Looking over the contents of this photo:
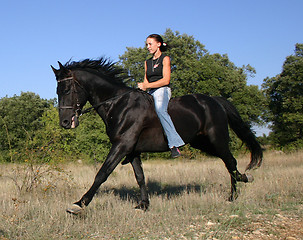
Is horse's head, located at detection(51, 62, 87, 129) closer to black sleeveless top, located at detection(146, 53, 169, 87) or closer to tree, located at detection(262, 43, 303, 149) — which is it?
black sleeveless top, located at detection(146, 53, 169, 87)

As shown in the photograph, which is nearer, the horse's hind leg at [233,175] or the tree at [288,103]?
the horse's hind leg at [233,175]

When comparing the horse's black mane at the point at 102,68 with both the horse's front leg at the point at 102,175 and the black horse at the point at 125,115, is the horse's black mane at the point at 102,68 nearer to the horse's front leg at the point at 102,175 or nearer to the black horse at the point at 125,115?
the black horse at the point at 125,115

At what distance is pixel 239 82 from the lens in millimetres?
35031

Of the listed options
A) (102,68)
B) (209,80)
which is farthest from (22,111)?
(102,68)

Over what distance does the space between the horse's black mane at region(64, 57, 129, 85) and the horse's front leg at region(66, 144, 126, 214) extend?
4.80 ft

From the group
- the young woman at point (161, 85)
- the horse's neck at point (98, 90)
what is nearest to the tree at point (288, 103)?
the young woman at point (161, 85)

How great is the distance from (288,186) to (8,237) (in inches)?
225

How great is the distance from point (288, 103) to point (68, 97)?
33.4 metres

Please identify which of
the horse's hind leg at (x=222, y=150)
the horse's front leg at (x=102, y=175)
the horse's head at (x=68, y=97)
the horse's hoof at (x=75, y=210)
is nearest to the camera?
the horse's hoof at (x=75, y=210)

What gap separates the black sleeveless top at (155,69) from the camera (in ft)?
19.2

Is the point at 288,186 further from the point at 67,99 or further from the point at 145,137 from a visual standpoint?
the point at 67,99

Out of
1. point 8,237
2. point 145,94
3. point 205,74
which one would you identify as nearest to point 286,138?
point 205,74

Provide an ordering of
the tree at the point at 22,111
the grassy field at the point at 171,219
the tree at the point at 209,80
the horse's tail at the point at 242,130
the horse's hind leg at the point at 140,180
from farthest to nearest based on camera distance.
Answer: the tree at the point at 22,111
the tree at the point at 209,80
the horse's tail at the point at 242,130
the horse's hind leg at the point at 140,180
the grassy field at the point at 171,219

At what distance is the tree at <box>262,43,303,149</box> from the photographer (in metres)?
33.4
